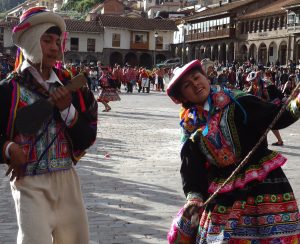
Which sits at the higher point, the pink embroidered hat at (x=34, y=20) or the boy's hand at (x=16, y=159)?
the pink embroidered hat at (x=34, y=20)

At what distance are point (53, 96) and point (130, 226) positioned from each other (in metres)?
2.71

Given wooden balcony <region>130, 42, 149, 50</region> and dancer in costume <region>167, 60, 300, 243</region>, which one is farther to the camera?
wooden balcony <region>130, 42, 149, 50</region>

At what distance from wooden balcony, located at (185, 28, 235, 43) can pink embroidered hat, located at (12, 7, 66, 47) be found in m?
63.2

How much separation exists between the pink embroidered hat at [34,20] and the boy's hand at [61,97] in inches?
16.2

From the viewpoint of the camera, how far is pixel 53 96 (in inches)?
125

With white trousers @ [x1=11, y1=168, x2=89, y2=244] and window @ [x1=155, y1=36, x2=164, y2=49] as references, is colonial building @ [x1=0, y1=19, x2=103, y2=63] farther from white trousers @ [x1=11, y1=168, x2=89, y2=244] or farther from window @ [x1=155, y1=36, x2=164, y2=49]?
white trousers @ [x1=11, y1=168, x2=89, y2=244]

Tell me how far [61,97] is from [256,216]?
1210 mm

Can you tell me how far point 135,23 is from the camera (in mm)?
74375

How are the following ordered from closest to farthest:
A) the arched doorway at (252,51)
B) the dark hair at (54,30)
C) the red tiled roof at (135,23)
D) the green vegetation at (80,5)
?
the dark hair at (54,30) → the arched doorway at (252,51) → the red tiled roof at (135,23) → the green vegetation at (80,5)

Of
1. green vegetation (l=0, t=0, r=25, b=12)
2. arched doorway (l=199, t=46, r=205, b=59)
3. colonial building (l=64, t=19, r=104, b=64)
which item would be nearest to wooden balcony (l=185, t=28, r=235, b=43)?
arched doorway (l=199, t=46, r=205, b=59)

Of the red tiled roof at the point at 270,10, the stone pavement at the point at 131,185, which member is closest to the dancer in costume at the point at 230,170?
the stone pavement at the point at 131,185

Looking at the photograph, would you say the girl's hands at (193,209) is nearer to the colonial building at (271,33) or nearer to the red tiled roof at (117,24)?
the colonial building at (271,33)

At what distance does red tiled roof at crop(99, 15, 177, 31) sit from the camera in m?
72.9

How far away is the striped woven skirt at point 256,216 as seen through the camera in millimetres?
3246
